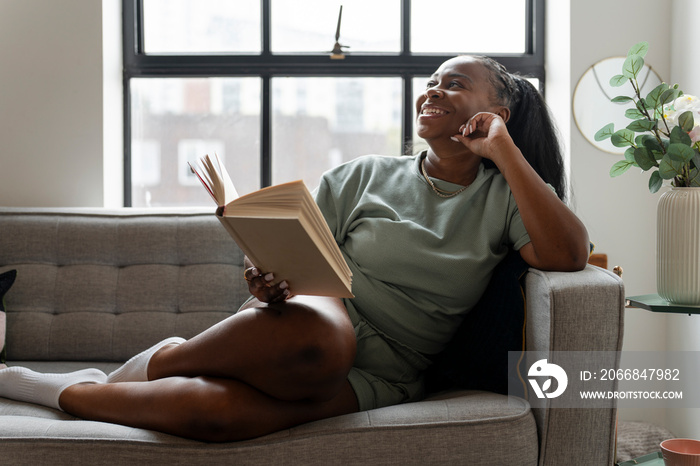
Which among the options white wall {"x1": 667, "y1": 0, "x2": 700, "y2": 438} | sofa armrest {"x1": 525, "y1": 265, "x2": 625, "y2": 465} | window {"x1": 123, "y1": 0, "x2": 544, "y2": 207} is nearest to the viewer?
sofa armrest {"x1": 525, "y1": 265, "x2": 625, "y2": 465}

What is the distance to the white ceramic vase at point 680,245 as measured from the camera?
5.32ft

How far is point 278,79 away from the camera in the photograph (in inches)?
107

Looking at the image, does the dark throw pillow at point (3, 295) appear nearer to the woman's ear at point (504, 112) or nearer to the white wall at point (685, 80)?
the woman's ear at point (504, 112)

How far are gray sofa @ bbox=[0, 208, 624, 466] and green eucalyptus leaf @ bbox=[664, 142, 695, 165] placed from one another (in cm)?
45

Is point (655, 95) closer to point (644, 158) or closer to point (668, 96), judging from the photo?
point (668, 96)

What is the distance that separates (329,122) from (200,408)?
1795 mm

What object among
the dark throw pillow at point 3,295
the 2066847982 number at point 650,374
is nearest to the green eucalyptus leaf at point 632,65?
the 2066847982 number at point 650,374

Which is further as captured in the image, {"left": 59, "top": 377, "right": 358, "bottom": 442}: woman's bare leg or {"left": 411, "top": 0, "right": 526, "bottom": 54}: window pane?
{"left": 411, "top": 0, "right": 526, "bottom": 54}: window pane

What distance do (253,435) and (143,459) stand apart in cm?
21

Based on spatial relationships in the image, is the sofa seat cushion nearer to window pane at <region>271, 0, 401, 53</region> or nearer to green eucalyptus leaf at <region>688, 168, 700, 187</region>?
green eucalyptus leaf at <region>688, 168, 700, 187</region>

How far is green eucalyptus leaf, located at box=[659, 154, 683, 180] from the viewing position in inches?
64.1

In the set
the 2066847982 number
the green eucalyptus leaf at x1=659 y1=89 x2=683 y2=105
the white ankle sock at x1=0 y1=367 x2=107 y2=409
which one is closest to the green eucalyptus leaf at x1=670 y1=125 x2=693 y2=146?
the green eucalyptus leaf at x1=659 y1=89 x2=683 y2=105

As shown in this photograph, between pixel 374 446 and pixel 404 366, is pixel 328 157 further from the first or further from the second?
pixel 374 446

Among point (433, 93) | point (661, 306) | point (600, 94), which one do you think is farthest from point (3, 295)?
point (600, 94)
